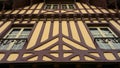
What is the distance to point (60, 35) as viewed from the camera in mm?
7270

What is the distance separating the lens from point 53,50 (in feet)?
20.4

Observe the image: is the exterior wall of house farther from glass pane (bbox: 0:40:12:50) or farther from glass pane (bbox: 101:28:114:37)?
glass pane (bbox: 0:40:12:50)

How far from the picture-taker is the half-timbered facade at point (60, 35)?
565cm

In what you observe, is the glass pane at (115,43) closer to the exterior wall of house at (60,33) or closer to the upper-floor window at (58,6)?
the exterior wall of house at (60,33)

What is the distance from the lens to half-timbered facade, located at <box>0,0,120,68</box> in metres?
5.65

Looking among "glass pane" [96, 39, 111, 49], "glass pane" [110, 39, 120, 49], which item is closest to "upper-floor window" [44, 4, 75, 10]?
"glass pane" [96, 39, 111, 49]

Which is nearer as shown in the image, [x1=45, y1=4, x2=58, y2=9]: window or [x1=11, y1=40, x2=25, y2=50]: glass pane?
[x1=11, y1=40, x2=25, y2=50]: glass pane

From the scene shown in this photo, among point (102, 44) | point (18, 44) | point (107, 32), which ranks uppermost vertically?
point (18, 44)

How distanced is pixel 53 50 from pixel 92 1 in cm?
607

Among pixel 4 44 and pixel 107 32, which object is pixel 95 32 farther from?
pixel 4 44

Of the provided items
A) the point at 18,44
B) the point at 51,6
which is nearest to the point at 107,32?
the point at 18,44
